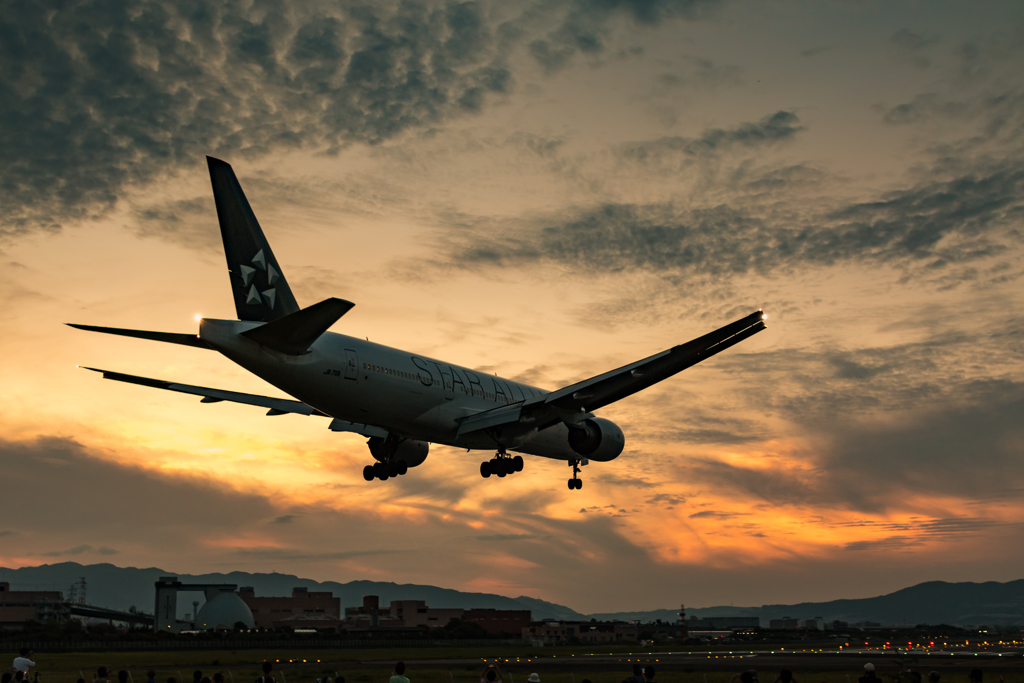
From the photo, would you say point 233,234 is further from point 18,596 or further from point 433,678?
point 18,596

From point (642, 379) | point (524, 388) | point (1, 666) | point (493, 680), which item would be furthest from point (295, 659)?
point (493, 680)

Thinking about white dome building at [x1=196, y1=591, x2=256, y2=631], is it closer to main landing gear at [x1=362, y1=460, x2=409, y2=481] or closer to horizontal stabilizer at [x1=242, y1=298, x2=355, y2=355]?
main landing gear at [x1=362, y1=460, x2=409, y2=481]

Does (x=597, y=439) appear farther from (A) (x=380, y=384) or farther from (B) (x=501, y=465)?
(A) (x=380, y=384)

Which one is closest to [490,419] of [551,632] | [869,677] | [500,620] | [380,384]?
[380,384]

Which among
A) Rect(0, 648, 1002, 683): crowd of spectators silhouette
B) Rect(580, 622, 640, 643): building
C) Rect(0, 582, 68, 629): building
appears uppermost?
Rect(0, 648, 1002, 683): crowd of spectators silhouette

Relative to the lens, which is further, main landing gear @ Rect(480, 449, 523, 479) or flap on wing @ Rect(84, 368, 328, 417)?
main landing gear @ Rect(480, 449, 523, 479)

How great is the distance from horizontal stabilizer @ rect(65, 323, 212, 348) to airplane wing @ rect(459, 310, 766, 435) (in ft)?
36.2

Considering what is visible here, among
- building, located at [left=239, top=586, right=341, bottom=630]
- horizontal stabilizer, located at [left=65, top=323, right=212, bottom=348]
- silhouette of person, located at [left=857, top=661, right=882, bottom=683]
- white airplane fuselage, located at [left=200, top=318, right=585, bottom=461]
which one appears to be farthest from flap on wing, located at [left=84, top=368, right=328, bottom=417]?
building, located at [left=239, top=586, right=341, bottom=630]

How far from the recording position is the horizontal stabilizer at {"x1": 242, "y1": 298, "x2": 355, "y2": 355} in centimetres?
2289

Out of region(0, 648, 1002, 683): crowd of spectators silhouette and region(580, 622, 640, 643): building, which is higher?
region(0, 648, 1002, 683): crowd of spectators silhouette

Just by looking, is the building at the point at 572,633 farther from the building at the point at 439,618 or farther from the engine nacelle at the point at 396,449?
the engine nacelle at the point at 396,449

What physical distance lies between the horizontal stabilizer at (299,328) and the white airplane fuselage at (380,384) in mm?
331

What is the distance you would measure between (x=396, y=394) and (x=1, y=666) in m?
38.9

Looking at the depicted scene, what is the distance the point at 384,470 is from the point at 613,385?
36.2 feet
